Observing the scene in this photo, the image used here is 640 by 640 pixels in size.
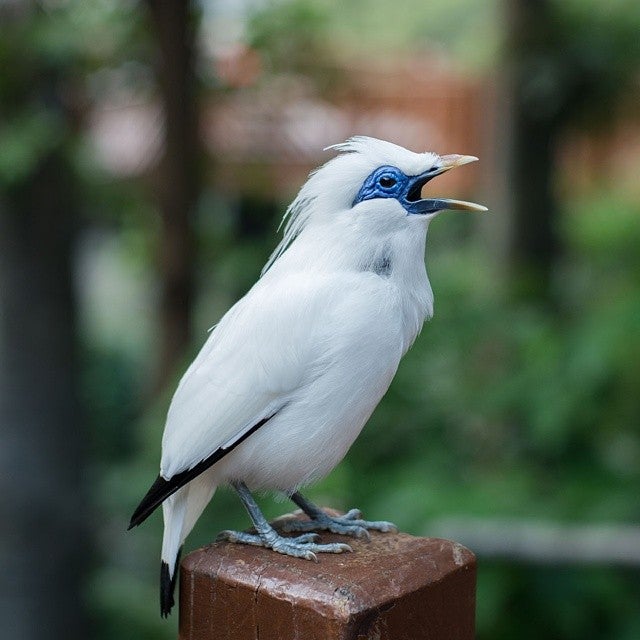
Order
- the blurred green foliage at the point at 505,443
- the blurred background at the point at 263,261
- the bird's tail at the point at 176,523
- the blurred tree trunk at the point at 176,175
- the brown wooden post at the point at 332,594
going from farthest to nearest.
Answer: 1. the blurred tree trunk at the point at 176,175
2. the blurred background at the point at 263,261
3. the blurred green foliage at the point at 505,443
4. the bird's tail at the point at 176,523
5. the brown wooden post at the point at 332,594

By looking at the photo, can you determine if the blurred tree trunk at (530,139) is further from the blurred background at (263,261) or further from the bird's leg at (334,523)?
the bird's leg at (334,523)

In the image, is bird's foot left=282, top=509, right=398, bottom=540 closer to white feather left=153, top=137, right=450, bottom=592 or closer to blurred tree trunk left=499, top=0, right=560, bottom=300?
white feather left=153, top=137, right=450, bottom=592

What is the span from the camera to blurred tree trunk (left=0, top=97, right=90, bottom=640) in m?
5.52

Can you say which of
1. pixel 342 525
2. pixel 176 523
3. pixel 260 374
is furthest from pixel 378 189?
pixel 176 523

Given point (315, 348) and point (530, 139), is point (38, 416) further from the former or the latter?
point (315, 348)

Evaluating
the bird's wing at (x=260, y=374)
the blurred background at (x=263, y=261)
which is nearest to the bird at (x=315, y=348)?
the bird's wing at (x=260, y=374)

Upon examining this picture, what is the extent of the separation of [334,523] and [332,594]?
1.70 feet

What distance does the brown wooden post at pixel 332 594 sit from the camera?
162 cm

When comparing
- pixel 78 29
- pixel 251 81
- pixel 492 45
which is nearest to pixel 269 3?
pixel 251 81

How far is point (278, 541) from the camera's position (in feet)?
6.44

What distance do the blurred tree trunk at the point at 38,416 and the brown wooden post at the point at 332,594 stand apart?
395cm

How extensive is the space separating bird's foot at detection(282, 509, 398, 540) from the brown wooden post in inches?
5.6

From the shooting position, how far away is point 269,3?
208 inches

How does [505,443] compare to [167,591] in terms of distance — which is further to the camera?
[505,443]
